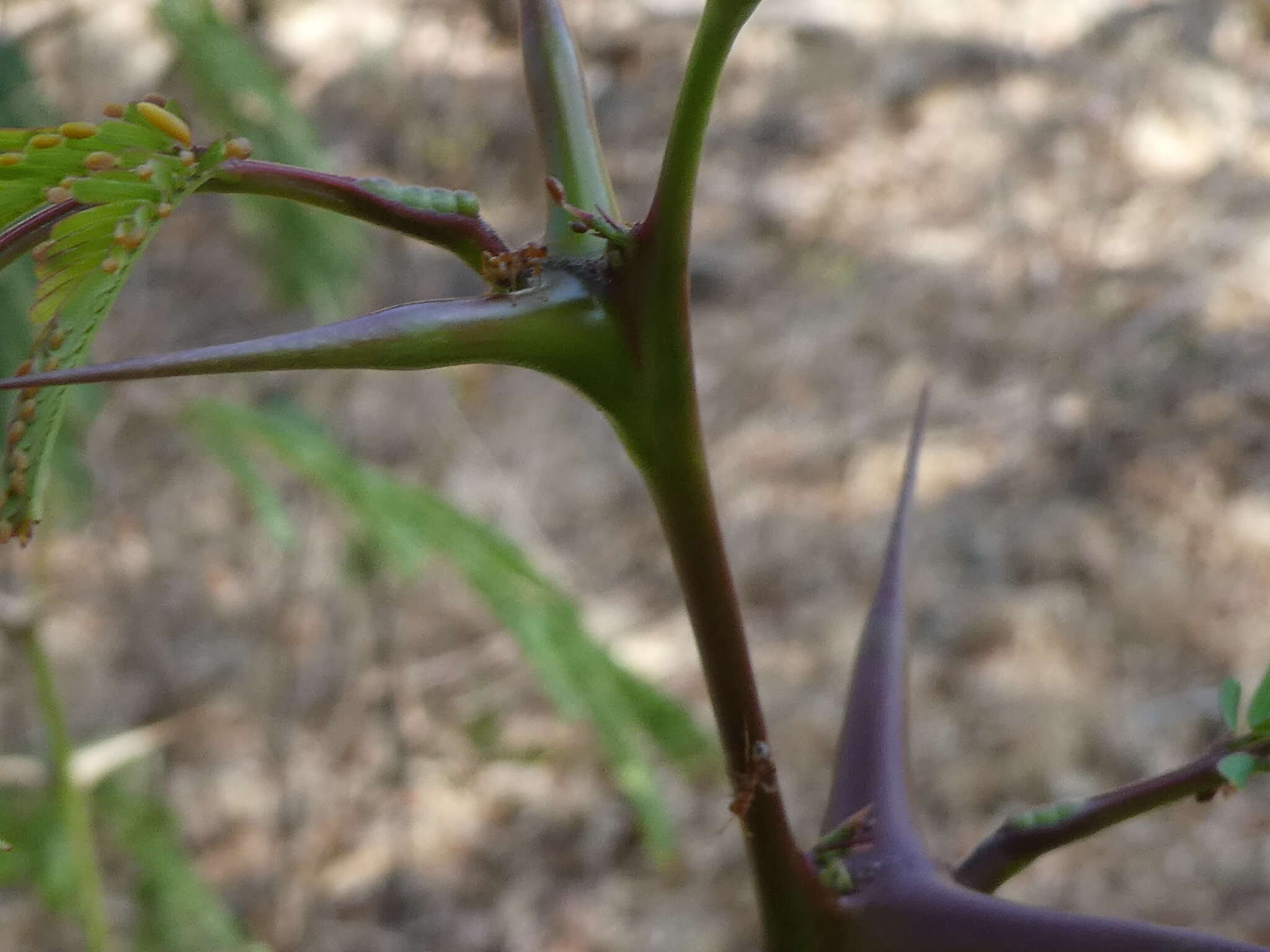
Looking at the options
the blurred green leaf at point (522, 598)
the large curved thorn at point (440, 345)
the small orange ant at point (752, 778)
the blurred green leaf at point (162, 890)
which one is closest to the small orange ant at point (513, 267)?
the large curved thorn at point (440, 345)

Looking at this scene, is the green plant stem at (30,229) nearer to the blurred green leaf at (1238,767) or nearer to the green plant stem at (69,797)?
the blurred green leaf at (1238,767)

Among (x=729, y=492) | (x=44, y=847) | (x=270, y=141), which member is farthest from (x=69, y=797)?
(x=729, y=492)

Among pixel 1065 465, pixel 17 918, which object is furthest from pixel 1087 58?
pixel 17 918

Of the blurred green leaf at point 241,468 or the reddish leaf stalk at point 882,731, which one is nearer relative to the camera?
the reddish leaf stalk at point 882,731

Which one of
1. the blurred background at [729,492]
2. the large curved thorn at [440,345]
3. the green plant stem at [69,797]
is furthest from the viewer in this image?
the blurred background at [729,492]

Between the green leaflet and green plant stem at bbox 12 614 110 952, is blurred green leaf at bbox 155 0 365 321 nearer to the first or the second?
green plant stem at bbox 12 614 110 952

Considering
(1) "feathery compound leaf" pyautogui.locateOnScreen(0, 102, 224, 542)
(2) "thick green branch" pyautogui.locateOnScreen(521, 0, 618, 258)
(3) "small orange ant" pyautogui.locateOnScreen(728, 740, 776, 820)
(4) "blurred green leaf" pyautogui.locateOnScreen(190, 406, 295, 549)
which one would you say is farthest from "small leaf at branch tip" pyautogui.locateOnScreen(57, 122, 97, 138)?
(4) "blurred green leaf" pyautogui.locateOnScreen(190, 406, 295, 549)

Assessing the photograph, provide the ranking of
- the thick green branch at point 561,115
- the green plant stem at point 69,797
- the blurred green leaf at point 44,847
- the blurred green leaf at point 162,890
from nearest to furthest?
the thick green branch at point 561,115
the green plant stem at point 69,797
the blurred green leaf at point 44,847
the blurred green leaf at point 162,890
